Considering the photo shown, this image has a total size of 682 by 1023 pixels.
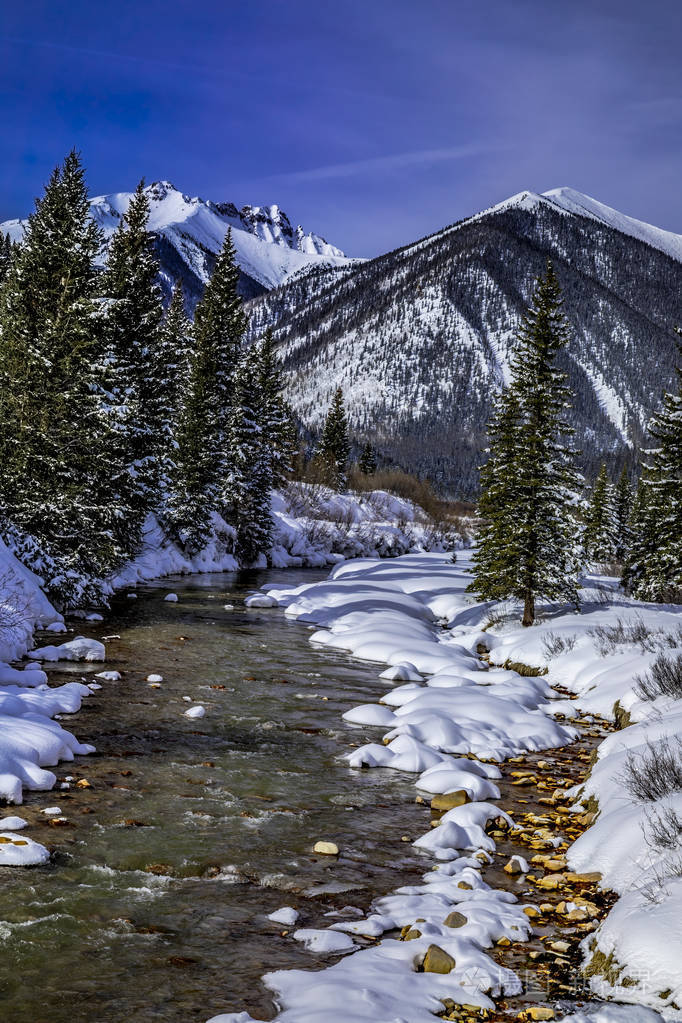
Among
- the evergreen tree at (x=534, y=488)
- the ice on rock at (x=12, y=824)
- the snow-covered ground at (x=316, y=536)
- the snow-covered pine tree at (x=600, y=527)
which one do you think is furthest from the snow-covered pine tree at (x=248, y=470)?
the ice on rock at (x=12, y=824)

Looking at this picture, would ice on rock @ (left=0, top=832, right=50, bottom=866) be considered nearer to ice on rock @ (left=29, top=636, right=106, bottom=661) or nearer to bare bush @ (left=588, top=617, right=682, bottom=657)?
ice on rock @ (left=29, top=636, right=106, bottom=661)

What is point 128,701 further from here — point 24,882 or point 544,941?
point 544,941

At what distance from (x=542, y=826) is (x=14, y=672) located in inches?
343

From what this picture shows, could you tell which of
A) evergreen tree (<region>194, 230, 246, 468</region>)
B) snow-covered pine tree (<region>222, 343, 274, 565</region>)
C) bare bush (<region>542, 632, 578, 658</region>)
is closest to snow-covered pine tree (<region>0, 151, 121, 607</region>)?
bare bush (<region>542, 632, 578, 658</region>)

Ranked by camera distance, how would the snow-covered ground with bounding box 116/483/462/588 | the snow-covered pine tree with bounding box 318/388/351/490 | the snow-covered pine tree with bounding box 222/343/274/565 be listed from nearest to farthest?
1. the snow-covered ground with bounding box 116/483/462/588
2. the snow-covered pine tree with bounding box 222/343/274/565
3. the snow-covered pine tree with bounding box 318/388/351/490

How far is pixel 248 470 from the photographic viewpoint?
41.1 m

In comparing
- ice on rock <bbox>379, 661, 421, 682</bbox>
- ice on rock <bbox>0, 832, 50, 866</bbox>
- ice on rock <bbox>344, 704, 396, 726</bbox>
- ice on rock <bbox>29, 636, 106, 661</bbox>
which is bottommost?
ice on rock <bbox>379, 661, 421, 682</bbox>

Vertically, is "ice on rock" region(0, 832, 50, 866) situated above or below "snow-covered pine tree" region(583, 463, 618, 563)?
below

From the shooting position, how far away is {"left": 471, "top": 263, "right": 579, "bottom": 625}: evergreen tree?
22.3 metres

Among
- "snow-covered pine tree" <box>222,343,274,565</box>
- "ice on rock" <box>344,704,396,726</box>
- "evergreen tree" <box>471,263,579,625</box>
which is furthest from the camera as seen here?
"snow-covered pine tree" <box>222,343,274,565</box>

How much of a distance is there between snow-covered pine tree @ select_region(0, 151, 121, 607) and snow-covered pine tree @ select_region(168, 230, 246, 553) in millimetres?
14259

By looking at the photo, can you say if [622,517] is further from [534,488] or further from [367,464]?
[534,488]

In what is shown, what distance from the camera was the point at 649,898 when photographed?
504 centimetres

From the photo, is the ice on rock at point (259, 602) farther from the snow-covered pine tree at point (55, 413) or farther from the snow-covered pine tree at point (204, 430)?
the snow-covered pine tree at point (204, 430)
